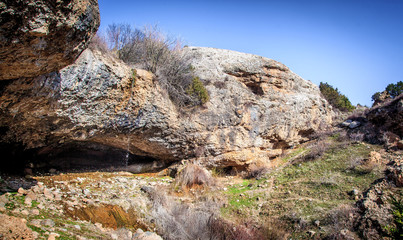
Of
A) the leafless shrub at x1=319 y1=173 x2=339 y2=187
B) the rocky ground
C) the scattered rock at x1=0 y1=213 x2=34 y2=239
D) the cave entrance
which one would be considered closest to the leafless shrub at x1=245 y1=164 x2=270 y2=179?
the rocky ground

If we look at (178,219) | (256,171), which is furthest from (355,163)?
(178,219)

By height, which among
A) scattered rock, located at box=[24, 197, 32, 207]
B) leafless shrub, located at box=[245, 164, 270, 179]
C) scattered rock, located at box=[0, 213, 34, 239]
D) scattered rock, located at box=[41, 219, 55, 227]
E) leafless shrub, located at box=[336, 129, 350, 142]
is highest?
leafless shrub, located at box=[336, 129, 350, 142]

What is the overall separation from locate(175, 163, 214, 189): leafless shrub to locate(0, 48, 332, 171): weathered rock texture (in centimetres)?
83

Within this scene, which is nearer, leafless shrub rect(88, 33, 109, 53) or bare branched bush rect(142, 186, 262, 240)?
bare branched bush rect(142, 186, 262, 240)

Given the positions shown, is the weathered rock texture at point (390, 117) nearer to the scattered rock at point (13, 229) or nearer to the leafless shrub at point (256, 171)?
the leafless shrub at point (256, 171)

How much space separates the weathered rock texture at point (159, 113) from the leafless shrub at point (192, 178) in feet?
2.72

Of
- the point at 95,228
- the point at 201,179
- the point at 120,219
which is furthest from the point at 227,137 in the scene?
the point at 95,228

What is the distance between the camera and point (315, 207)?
6.89m

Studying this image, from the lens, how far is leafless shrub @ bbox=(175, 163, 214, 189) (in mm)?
8688

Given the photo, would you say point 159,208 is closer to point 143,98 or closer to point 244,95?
point 143,98

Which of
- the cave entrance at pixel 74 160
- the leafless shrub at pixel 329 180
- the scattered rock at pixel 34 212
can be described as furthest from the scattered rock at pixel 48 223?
the leafless shrub at pixel 329 180

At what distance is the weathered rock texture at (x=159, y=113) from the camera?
586cm

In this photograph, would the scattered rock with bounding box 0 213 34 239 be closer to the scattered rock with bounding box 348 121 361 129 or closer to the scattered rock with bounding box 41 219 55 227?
the scattered rock with bounding box 41 219 55 227

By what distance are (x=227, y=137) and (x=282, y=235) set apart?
15.7 feet
